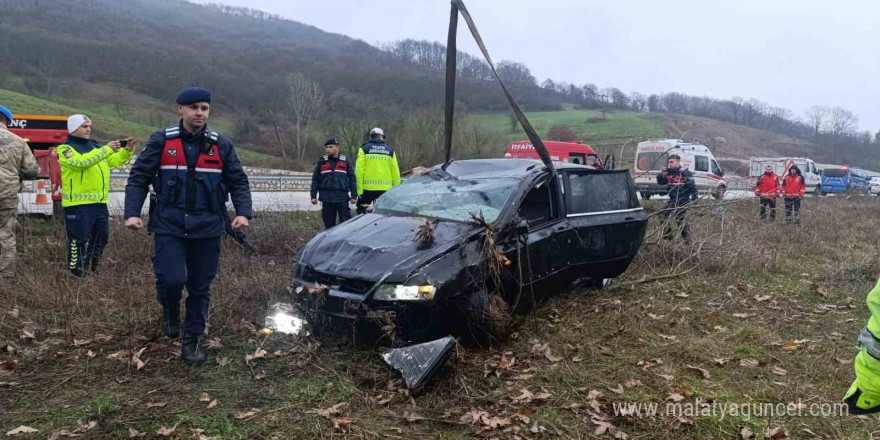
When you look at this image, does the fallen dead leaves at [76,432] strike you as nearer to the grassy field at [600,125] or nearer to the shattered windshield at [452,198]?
the shattered windshield at [452,198]

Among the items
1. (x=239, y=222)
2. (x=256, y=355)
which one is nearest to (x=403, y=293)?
(x=256, y=355)

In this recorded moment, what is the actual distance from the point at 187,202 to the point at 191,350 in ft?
3.48

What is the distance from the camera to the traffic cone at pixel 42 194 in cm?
905

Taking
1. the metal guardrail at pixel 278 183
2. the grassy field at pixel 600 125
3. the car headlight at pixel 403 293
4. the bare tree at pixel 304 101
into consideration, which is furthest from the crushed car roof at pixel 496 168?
the bare tree at pixel 304 101

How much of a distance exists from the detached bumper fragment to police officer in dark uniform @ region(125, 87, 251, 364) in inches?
56.9

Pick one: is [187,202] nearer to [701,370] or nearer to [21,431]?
[21,431]

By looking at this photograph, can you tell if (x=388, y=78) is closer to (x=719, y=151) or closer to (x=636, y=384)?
(x=719, y=151)

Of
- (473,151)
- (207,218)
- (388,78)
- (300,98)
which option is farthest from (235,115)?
(207,218)

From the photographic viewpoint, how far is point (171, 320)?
4.25 meters

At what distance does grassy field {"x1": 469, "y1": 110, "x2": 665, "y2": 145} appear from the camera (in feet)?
140

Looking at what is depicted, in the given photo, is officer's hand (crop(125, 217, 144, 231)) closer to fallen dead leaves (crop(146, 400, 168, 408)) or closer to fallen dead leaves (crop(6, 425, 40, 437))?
fallen dead leaves (crop(146, 400, 168, 408))

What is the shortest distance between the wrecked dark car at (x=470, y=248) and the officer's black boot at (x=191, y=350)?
769mm

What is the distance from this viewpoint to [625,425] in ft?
10.6

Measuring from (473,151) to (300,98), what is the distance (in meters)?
20.1
